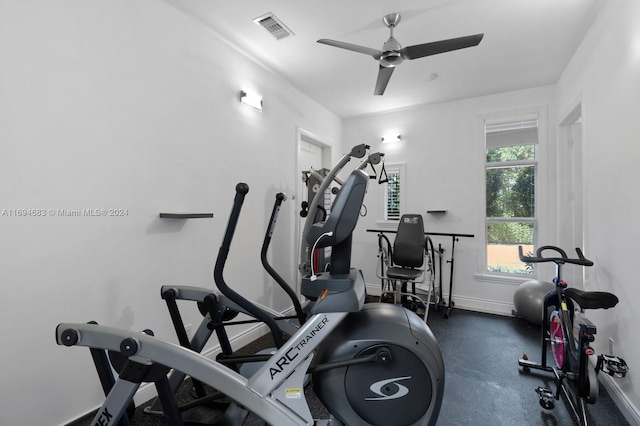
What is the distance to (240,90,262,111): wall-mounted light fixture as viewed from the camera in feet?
9.27

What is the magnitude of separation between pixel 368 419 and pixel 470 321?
272 cm

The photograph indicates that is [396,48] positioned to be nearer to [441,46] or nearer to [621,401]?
[441,46]

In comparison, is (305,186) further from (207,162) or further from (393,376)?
(393,376)

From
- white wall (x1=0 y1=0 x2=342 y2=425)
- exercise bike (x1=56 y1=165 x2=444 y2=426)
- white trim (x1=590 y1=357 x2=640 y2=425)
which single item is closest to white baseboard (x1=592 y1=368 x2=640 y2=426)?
white trim (x1=590 y1=357 x2=640 y2=425)

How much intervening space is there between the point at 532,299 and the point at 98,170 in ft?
13.8

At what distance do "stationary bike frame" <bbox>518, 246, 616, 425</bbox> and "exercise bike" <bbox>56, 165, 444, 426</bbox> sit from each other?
3.26ft

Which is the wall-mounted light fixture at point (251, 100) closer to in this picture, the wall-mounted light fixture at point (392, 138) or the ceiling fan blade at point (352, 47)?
the ceiling fan blade at point (352, 47)

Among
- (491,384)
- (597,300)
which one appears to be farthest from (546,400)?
(597,300)

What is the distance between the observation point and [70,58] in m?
1.67

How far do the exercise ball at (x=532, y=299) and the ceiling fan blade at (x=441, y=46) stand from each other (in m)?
2.73

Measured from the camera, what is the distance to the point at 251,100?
290 centimetres

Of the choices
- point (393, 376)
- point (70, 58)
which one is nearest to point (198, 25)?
point (70, 58)

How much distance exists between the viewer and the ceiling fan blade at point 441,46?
197 centimetres

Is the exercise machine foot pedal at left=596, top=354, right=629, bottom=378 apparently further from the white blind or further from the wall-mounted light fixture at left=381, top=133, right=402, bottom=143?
the wall-mounted light fixture at left=381, top=133, right=402, bottom=143
